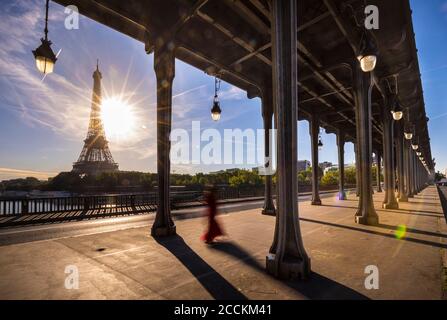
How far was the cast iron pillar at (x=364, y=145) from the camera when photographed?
931cm

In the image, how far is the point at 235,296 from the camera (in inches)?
142

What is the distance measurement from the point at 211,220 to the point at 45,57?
5.82 meters

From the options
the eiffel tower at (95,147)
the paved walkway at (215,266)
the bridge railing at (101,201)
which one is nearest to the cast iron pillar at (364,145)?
the paved walkway at (215,266)

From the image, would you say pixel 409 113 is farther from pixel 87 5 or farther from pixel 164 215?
pixel 87 5

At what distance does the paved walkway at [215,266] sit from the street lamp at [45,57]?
4.44m

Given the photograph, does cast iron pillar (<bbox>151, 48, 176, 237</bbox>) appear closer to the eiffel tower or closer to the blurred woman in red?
the blurred woman in red

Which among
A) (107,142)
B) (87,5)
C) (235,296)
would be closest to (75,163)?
(107,142)

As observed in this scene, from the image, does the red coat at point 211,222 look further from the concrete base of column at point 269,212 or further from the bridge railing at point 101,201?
the concrete base of column at point 269,212

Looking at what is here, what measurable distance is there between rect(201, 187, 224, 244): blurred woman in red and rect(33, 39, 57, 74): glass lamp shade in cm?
517

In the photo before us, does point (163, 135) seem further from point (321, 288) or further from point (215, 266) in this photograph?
point (321, 288)

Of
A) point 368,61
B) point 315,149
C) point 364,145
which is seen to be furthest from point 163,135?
point 315,149

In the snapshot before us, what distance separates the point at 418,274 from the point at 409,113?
63.2 feet

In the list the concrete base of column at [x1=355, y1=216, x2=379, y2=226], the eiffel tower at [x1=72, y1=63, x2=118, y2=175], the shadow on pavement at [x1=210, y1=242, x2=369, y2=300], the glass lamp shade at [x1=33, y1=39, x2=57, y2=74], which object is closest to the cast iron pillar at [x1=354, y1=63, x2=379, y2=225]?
the concrete base of column at [x1=355, y1=216, x2=379, y2=226]

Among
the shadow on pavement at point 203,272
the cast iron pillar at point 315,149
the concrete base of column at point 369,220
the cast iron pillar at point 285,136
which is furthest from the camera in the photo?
the cast iron pillar at point 315,149
